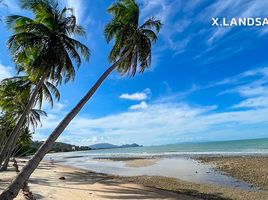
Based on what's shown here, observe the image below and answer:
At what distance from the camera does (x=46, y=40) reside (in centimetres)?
1467

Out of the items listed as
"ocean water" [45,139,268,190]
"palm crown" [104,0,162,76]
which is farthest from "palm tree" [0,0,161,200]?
"ocean water" [45,139,268,190]

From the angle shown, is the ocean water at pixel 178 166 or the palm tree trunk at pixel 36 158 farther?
the ocean water at pixel 178 166

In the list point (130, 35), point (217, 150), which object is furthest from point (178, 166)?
point (217, 150)

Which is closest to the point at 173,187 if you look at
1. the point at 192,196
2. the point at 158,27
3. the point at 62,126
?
the point at 192,196

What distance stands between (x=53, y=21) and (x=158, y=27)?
5.18 m

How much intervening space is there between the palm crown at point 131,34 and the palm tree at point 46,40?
200 centimetres

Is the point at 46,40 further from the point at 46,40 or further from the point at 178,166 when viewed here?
the point at 178,166

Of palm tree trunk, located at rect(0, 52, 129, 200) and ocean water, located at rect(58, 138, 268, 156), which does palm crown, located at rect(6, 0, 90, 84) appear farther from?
ocean water, located at rect(58, 138, 268, 156)

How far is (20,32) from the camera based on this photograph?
1488 cm

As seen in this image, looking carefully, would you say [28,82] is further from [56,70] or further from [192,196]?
[192,196]

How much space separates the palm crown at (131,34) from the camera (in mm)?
15000

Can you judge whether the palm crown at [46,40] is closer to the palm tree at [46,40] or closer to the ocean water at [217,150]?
the palm tree at [46,40]

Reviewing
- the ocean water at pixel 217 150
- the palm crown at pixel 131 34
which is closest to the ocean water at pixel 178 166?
the ocean water at pixel 217 150

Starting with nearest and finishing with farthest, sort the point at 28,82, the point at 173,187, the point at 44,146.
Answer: the point at 44,146 < the point at 173,187 < the point at 28,82
